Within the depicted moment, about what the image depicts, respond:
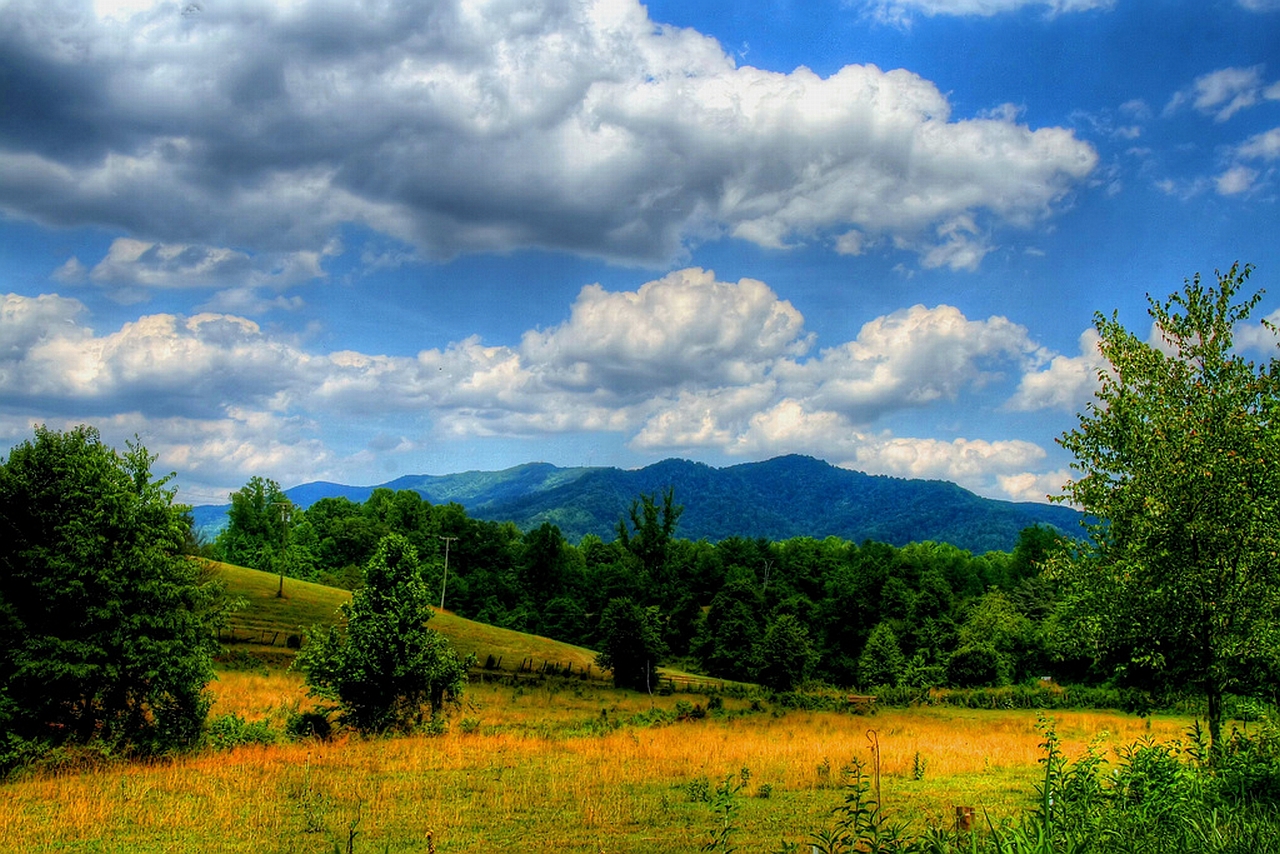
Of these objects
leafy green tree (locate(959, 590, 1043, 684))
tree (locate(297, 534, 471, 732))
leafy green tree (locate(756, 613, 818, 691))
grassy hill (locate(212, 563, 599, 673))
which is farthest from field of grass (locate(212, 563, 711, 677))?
leafy green tree (locate(959, 590, 1043, 684))

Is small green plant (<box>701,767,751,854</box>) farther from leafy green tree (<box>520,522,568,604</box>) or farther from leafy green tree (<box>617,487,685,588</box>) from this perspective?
leafy green tree (<box>520,522,568,604</box>)

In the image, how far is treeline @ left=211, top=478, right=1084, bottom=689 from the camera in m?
72.8

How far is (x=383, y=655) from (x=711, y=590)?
97940 millimetres

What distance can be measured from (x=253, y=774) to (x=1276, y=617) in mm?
22023

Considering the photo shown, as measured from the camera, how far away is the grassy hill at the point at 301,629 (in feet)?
185

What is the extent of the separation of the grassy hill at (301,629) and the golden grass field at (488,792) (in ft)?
103

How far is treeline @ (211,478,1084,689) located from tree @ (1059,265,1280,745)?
46.1 meters

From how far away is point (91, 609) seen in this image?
1819 centimetres

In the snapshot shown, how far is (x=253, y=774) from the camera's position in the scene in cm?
1747

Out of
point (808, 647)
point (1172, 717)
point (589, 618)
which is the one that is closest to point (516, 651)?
point (808, 647)

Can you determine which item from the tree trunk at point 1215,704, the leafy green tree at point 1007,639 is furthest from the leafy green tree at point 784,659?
the tree trunk at point 1215,704

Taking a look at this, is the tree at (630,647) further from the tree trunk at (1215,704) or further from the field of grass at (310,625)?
the tree trunk at (1215,704)

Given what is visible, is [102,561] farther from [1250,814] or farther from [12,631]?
[1250,814]

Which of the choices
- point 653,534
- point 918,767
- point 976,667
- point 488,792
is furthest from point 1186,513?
point 653,534
